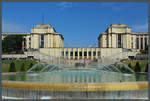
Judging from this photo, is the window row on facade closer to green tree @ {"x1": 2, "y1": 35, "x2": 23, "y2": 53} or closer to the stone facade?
the stone facade

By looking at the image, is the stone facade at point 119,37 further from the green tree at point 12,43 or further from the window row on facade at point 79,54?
the green tree at point 12,43

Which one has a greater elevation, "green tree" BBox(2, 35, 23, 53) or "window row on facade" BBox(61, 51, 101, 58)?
"green tree" BBox(2, 35, 23, 53)

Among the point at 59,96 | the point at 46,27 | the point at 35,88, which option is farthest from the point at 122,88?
the point at 46,27

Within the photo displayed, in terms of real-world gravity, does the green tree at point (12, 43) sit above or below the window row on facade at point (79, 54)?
above

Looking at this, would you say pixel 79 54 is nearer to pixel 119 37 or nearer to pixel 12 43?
pixel 119 37

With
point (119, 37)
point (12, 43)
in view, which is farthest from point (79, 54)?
point (12, 43)

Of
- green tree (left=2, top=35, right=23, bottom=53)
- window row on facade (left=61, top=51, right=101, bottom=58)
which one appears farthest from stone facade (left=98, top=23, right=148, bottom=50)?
green tree (left=2, top=35, right=23, bottom=53)

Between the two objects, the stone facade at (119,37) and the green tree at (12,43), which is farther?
the stone facade at (119,37)

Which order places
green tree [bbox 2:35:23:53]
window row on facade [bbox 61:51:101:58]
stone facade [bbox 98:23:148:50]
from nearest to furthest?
green tree [bbox 2:35:23:53], window row on facade [bbox 61:51:101:58], stone facade [bbox 98:23:148:50]

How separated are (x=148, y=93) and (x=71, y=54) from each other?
64.6m

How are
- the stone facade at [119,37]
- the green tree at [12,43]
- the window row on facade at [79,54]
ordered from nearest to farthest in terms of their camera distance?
the green tree at [12,43]
the window row on facade at [79,54]
the stone facade at [119,37]

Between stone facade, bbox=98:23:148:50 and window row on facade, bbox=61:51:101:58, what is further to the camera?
stone facade, bbox=98:23:148:50

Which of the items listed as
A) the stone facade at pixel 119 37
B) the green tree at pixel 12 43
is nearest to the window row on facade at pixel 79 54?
the stone facade at pixel 119 37

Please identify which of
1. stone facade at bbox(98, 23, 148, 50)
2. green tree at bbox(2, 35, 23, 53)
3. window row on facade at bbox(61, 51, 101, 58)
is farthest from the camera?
stone facade at bbox(98, 23, 148, 50)
